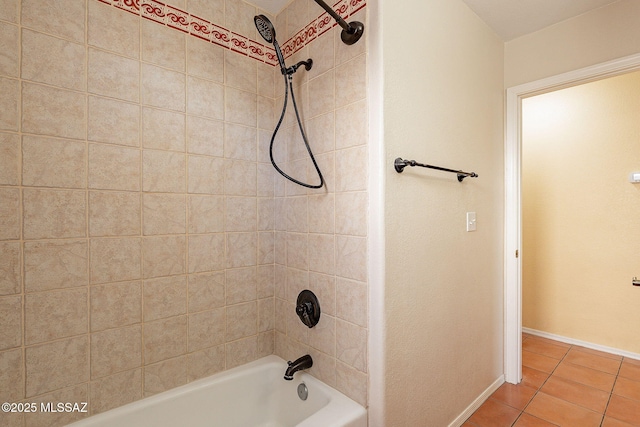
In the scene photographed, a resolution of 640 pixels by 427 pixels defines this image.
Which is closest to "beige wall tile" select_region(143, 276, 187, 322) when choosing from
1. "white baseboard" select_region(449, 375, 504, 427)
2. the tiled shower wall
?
the tiled shower wall

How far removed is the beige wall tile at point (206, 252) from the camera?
146cm

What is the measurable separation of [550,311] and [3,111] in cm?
398

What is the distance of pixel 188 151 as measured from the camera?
144cm

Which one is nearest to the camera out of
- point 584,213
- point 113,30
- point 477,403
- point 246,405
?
point 113,30

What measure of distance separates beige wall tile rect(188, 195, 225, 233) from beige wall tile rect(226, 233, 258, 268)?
96 millimetres

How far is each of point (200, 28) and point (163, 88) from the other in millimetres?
383

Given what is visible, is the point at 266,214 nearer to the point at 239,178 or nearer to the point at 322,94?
the point at 239,178

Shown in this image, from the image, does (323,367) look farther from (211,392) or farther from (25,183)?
(25,183)

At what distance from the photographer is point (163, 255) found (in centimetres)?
137

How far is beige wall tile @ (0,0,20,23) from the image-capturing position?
3.41 ft

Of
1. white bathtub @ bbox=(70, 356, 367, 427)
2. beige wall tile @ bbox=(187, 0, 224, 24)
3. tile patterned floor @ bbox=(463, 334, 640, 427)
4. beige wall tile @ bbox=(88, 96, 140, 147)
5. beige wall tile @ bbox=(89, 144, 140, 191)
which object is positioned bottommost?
tile patterned floor @ bbox=(463, 334, 640, 427)

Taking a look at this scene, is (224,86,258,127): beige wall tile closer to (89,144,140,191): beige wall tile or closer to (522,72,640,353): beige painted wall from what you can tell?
(89,144,140,191): beige wall tile

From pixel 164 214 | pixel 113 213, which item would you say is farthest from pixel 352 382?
pixel 113 213

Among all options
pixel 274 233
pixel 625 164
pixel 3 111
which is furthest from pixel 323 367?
pixel 625 164
